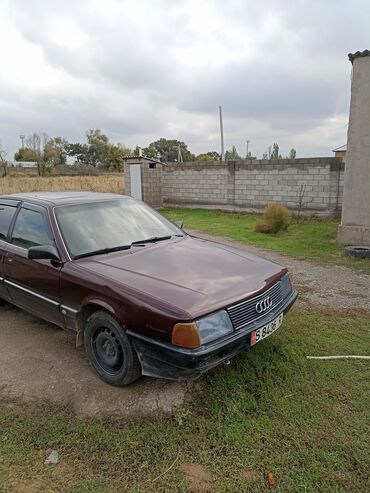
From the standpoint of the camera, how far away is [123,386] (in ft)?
9.37

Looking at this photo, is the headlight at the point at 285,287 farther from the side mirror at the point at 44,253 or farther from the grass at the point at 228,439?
the side mirror at the point at 44,253

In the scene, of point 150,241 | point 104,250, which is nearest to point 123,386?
point 104,250

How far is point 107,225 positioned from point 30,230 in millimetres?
840

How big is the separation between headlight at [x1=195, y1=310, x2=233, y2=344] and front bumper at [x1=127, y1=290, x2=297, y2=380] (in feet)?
0.13

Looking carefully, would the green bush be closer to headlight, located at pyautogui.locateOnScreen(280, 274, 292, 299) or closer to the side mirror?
headlight, located at pyautogui.locateOnScreen(280, 274, 292, 299)

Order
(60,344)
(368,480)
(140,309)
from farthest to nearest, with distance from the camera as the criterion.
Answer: (60,344)
(140,309)
(368,480)

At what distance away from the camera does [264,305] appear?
287 cm

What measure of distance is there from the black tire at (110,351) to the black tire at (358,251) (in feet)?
18.6

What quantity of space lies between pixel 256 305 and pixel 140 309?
930 mm

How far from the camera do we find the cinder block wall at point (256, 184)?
11.5 meters

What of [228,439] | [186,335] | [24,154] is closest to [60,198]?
[186,335]

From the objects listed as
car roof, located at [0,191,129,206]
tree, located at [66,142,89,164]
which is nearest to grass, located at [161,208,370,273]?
car roof, located at [0,191,129,206]

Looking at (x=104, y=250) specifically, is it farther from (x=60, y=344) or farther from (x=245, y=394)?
(x=245, y=394)

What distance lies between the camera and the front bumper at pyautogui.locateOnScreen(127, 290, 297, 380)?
2359mm
